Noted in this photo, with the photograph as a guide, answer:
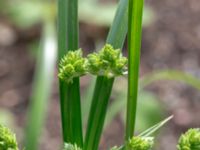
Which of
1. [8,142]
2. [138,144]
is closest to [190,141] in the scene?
[138,144]

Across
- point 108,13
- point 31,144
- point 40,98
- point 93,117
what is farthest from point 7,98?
point 93,117

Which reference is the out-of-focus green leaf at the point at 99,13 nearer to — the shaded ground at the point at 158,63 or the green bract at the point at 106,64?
the shaded ground at the point at 158,63

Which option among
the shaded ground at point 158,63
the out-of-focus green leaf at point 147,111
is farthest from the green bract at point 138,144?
the shaded ground at point 158,63

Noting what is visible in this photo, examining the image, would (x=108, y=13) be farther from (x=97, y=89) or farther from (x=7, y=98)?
(x=97, y=89)

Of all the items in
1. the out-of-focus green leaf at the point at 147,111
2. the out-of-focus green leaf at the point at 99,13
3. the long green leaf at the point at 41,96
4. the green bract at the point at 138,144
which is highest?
the out-of-focus green leaf at the point at 99,13

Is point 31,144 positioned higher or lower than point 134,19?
lower

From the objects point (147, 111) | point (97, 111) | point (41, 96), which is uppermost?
point (97, 111)

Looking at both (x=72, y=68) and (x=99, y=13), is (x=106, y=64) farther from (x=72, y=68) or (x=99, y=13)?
(x=99, y=13)
